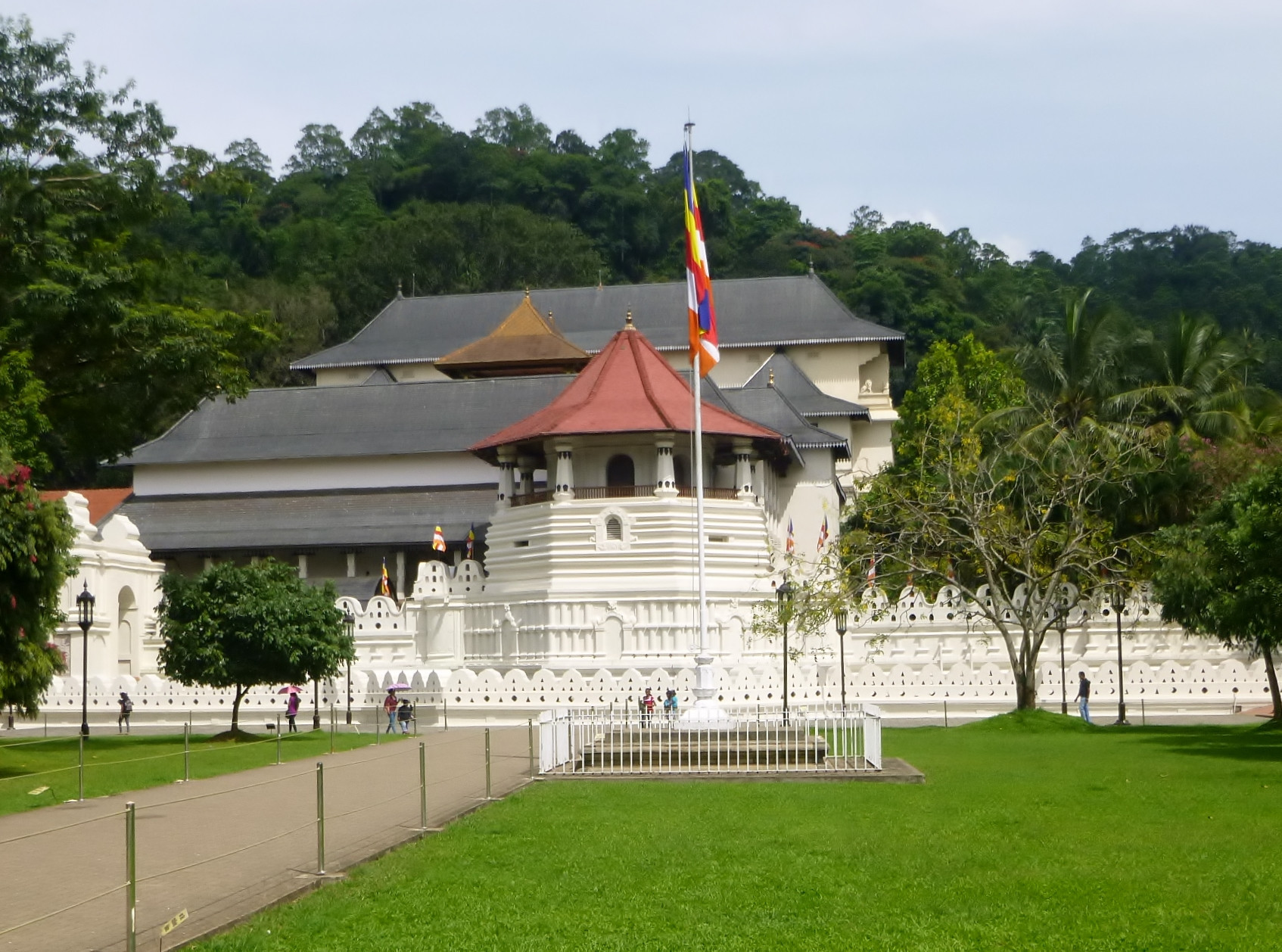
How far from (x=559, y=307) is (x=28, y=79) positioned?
4707cm

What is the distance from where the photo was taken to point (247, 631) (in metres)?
28.3

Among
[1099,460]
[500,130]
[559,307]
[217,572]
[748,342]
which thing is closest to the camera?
[217,572]

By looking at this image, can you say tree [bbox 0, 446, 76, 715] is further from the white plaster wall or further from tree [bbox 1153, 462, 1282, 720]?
the white plaster wall

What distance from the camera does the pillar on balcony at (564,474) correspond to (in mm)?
40188

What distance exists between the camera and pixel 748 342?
66.3 meters

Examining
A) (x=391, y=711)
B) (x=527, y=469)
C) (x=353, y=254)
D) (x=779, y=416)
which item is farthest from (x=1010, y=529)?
(x=353, y=254)

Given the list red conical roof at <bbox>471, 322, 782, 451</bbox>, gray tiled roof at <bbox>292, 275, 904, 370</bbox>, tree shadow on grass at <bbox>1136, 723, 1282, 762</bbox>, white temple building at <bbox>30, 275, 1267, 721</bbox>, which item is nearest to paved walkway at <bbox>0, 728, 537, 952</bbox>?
tree shadow on grass at <bbox>1136, 723, 1282, 762</bbox>

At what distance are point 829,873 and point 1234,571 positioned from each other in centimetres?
1528

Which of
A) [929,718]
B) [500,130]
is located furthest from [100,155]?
[500,130]

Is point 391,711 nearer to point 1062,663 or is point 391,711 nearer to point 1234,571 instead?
point 1062,663

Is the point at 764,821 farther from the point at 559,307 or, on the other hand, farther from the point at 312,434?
the point at 559,307

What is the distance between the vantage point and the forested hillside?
26.5 m

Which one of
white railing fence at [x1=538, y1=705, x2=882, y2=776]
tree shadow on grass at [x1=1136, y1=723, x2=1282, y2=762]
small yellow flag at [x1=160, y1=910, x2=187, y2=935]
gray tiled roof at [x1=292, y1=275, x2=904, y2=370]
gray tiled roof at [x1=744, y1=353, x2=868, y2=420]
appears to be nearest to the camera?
small yellow flag at [x1=160, y1=910, x2=187, y2=935]

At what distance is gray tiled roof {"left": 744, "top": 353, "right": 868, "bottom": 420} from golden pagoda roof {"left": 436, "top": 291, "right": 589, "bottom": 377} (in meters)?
6.44
